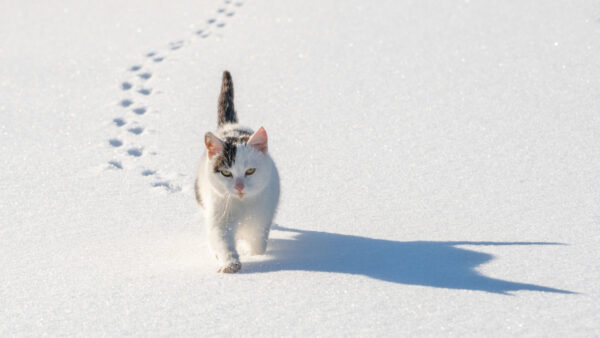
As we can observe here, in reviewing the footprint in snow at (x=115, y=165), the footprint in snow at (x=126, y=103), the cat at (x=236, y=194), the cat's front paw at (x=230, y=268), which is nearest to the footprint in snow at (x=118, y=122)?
the footprint in snow at (x=126, y=103)

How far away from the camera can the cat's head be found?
7.52ft

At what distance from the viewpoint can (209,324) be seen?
192cm

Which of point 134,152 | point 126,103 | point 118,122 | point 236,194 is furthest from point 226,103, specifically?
point 126,103

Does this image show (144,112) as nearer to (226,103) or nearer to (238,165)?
(226,103)

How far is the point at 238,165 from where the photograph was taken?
2283mm

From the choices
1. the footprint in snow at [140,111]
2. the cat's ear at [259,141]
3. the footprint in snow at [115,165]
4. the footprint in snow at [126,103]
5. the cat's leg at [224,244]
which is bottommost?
the footprint in snow at [115,165]

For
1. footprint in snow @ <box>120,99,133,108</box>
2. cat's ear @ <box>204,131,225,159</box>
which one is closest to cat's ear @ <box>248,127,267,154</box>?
cat's ear @ <box>204,131,225,159</box>

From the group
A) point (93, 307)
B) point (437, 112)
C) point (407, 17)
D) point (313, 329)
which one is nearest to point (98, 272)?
point (93, 307)

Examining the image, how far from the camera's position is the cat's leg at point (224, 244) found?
7.71 ft

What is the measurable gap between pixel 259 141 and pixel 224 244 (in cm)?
41

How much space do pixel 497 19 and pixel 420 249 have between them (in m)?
3.19

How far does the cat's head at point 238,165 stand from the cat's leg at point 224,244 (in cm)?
14

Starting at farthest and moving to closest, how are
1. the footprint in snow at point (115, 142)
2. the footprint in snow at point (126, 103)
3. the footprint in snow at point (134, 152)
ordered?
the footprint in snow at point (126, 103)
the footprint in snow at point (115, 142)
the footprint in snow at point (134, 152)

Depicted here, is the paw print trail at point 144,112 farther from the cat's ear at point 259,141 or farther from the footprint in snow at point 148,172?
the cat's ear at point 259,141
